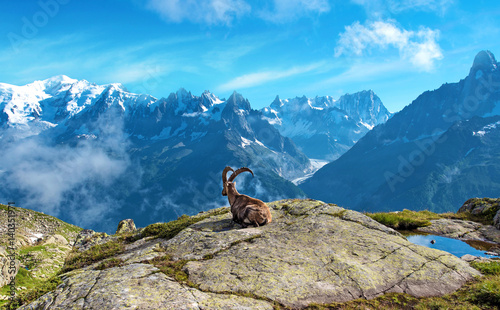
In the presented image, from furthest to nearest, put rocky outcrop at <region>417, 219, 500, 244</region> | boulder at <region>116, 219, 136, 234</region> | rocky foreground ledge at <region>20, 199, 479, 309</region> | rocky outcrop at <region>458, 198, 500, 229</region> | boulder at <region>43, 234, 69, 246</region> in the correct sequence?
boulder at <region>43, 234, 69, 246</region>
boulder at <region>116, 219, 136, 234</region>
rocky outcrop at <region>458, 198, 500, 229</region>
rocky outcrop at <region>417, 219, 500, 244</region>
rocky foreground ledge at <region>20, 199, 479, 309</region>

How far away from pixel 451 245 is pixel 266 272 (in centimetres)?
1421

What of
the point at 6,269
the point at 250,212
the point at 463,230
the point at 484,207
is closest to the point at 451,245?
the point at 463,230

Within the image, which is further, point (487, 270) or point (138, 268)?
point (487, 270)

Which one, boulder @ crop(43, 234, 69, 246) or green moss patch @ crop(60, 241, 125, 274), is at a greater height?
green moss patch @ crop(60, 241, 125, 274)

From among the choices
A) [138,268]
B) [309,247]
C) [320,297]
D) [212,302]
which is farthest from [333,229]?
[138,268]

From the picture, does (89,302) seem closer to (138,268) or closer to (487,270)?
(138,268)

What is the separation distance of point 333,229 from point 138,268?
9.98 metres

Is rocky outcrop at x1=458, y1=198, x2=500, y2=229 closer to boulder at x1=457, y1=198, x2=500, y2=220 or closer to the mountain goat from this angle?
boulder at x1=457, y1=198, x2=500, y2=220

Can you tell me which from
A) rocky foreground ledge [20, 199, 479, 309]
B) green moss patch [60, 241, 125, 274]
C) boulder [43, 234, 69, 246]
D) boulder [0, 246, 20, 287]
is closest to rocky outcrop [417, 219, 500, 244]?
rocky foreground ledge [20, 199, 479, 309]

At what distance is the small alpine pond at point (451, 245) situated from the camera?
17.0 meters

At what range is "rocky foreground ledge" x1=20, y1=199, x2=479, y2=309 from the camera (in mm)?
9172

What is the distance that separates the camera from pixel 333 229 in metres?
15.8

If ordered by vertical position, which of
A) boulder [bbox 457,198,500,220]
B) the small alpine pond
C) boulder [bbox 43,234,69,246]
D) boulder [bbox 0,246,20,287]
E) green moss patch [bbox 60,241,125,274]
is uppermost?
green moss patch [bbox 60,241,125,274]

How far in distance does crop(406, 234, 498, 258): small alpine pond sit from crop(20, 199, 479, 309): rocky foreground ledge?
13.0 feet
